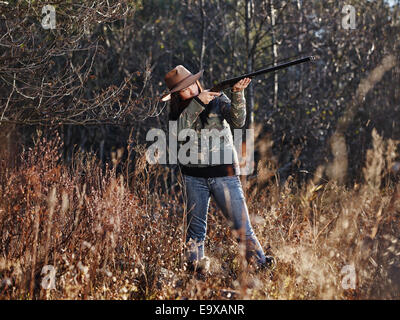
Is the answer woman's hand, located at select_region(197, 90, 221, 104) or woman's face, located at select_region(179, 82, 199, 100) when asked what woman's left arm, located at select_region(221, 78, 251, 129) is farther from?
woman's face, located at select_region(179, 82, 199, 100)

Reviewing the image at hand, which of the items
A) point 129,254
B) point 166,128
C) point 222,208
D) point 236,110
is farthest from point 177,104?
point 166,128

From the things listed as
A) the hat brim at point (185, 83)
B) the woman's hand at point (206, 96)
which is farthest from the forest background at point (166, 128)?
the woman's hand at point (206, 96)

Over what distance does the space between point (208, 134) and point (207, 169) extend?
28cm

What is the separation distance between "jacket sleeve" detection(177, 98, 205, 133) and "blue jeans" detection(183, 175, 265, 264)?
0.42 meters

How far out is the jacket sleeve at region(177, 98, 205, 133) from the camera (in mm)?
3689

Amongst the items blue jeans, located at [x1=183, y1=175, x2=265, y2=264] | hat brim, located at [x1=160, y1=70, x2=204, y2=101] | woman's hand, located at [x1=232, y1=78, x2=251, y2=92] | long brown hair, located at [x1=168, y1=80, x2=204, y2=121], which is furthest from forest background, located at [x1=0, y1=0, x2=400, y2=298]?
woman's hand, located at [x1=232, y1=78, x2=251, y2=92]

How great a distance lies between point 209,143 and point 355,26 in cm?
613

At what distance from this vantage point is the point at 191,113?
12.2ft

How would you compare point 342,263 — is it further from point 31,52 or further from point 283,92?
point 283,92

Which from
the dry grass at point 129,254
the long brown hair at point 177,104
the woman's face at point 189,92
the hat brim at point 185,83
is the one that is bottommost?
the dry grass at point 129,254

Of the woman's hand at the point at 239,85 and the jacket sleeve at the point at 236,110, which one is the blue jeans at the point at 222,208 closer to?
the jacket sleeve at the point at 236,110

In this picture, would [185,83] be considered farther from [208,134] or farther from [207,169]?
[207,169]

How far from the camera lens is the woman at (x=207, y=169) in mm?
3672

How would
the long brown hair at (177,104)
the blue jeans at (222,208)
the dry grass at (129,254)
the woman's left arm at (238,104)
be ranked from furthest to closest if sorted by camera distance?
1. the long brown hair at (177,104)
2. the blue jeans at (222,208)
3. the woman's left arm at (238,104)
4. the dry grass at (129,254)
